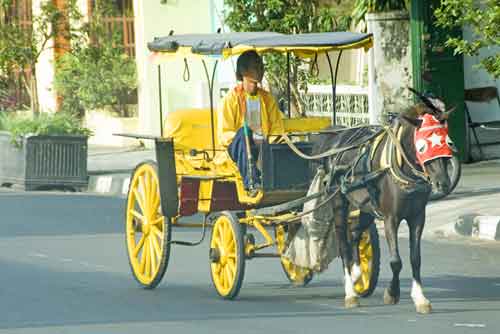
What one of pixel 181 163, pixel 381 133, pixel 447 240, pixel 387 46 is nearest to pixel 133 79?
pixel 387 46

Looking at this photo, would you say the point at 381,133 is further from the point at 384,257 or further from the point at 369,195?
the point at 384,257

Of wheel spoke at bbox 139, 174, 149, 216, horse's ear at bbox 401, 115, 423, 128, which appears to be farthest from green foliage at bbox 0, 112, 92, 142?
horse's ear at bbox 401, 115, 423, 128

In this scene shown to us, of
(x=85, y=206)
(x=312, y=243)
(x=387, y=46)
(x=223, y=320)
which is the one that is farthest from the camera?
(x=387, y=46)

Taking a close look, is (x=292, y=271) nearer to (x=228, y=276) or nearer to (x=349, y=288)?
(x=228, y=276)

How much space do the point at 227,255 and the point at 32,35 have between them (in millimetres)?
15135

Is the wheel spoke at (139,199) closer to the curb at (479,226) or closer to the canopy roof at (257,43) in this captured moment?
the canopy roof at (257,43)

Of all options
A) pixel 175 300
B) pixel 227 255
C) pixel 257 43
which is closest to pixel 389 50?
pixel 257 43

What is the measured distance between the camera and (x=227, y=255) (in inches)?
488

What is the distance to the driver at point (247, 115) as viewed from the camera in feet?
41.4

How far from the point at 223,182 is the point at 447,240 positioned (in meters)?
4.27

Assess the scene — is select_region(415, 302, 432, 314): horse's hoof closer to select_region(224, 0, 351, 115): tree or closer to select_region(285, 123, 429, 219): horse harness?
select_region(285, 123, 429, 219): horse harness

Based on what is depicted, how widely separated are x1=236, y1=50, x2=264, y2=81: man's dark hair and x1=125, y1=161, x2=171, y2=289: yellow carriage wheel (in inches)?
43.1

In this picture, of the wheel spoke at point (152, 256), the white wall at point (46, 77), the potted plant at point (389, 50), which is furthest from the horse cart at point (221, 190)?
the white wall at point (46, 77)

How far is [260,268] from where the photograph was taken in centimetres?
1448
